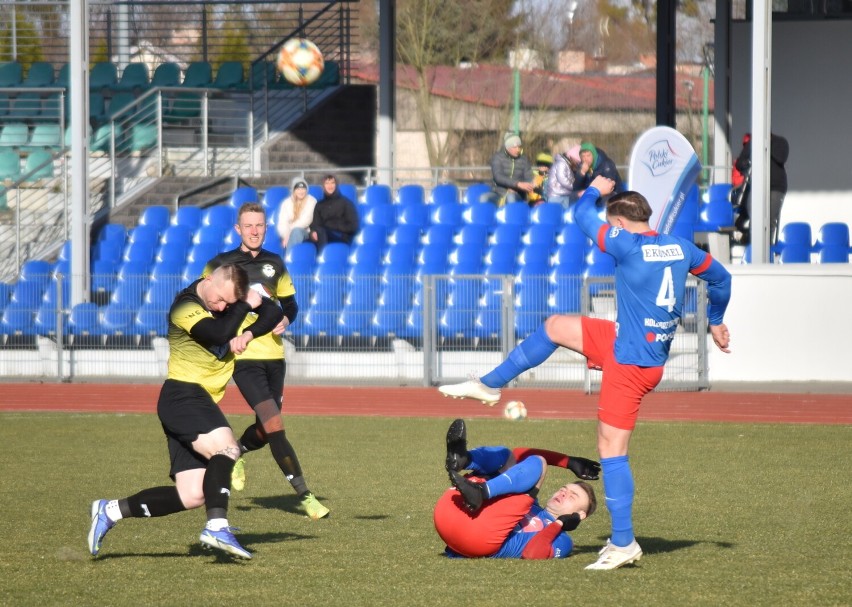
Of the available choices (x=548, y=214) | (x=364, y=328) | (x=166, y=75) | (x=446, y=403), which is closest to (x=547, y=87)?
(x=166, y=75)

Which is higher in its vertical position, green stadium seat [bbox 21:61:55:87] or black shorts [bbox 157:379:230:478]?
green stadium seat [bbox 21:61:55:87]

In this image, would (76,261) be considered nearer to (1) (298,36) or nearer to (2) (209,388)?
(1) (298,36)

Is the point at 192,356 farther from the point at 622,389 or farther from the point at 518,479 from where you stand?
the point at 622,389

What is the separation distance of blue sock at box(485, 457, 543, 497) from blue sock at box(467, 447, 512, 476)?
12 centimetres

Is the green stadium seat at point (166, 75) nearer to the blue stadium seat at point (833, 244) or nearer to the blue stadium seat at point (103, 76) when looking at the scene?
the blue stadium seat at point (103, 76)

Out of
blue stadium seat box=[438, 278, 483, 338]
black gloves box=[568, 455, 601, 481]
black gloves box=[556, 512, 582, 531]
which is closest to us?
black gloves box=[556, 512, 582, 531]

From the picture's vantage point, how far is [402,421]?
49.0 feet

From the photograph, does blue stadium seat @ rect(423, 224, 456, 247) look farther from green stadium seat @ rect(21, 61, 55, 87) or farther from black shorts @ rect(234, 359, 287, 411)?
black shorts @ rect(234, 359, 287, 411)

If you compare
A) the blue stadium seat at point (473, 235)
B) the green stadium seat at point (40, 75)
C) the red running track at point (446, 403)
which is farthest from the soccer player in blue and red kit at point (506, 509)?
the green stadium seat at point (40, 75)

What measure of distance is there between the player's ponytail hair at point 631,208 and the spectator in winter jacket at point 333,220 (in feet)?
44.9

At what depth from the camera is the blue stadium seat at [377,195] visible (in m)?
22.6

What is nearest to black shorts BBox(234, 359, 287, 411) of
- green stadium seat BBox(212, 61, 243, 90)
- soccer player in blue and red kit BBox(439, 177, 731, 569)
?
soccer player in blue and red kit BBox(439, 177, 731, 569)

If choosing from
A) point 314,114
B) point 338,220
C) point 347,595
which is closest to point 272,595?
point 347,595

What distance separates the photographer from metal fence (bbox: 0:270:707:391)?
17.8 meters
